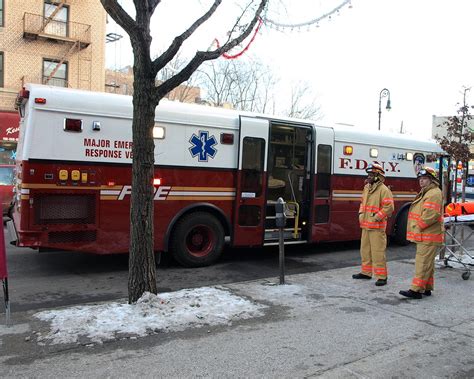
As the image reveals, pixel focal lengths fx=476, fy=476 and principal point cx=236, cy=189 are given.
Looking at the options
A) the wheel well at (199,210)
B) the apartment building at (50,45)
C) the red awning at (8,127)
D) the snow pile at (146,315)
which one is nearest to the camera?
the snow pile at (146,315)

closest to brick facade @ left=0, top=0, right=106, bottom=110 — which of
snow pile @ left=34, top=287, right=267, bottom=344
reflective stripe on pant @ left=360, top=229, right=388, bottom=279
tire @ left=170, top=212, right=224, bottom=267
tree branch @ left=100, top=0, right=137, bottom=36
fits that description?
tire @ left=170, top=212, right=224, bottom=267

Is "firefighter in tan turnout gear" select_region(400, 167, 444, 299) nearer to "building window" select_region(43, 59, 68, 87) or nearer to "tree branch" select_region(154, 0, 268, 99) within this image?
"tree branch" select_region(154, 0, 268, 99)

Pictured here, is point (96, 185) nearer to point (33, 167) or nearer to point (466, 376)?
point (33, 167)

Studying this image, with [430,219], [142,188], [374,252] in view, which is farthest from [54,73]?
[430,219]

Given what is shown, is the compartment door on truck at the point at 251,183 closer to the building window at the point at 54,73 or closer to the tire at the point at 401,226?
the tire at the point at 401,226

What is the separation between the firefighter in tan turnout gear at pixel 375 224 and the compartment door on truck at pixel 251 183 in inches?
79.6

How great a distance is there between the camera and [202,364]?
4047 millimetres

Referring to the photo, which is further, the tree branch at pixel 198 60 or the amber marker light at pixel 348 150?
the amber marker light at pixel 348 150

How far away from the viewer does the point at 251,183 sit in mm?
8648

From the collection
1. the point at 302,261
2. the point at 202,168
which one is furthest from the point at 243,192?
the point at 302,261

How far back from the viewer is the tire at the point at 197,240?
804 centimetres

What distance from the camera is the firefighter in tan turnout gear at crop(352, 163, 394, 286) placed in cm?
706

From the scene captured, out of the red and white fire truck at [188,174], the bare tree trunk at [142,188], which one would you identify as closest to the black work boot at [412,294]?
the red and white fire truck at [188,174]

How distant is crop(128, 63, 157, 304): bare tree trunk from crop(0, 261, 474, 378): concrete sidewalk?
0.95 meters
